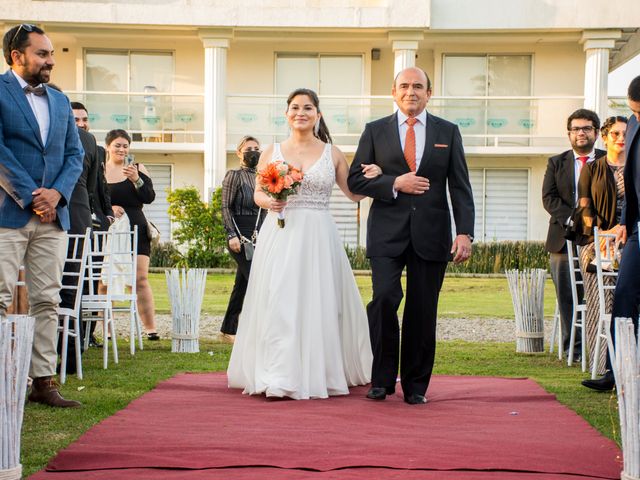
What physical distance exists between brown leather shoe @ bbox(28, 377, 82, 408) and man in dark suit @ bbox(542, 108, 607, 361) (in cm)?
577

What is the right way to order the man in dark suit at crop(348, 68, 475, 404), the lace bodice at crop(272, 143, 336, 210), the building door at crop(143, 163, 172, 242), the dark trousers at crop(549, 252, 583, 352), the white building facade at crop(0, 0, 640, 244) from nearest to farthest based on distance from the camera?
the man in dark suit at crop(348, 68, 475, 404)
the lace bodice at crop(272, 143, 336, 210)
the dark trousers at crop(549, 252, 583, 352)
the white building facade at crop(0, 0, 640, 244)
the building door at crop(143, 163, 172, 242)

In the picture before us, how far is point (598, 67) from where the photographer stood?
33062mm

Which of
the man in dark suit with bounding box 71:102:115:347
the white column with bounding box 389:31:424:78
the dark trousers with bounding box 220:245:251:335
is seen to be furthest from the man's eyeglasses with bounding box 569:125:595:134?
the white column with bounding box 389:31:424:78

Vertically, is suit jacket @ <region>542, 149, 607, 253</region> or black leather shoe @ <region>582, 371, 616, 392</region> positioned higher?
suit jacket @ <region>542, 149, 607, 253</region>

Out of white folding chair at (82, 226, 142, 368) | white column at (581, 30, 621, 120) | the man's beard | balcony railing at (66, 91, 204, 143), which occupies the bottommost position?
white folding chair at (82, 226, 142, 368)

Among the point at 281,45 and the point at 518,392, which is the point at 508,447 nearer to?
the point at 518,392

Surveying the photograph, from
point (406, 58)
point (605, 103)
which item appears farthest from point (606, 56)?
point (406, 58)

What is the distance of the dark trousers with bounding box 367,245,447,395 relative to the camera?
8.39 meters

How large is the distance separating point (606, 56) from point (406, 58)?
6.13m

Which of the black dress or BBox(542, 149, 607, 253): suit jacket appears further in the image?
the black dress

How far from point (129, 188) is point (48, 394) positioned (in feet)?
17.1

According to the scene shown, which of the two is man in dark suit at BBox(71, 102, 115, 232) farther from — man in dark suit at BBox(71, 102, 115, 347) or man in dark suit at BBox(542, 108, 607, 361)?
man in dark suit at BBox(542, 108, 607, 361)

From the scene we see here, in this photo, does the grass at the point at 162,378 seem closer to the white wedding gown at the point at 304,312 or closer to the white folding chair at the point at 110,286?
Answer: the white folding chair at the point at 110,286

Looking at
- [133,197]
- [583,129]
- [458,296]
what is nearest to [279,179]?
[583,129]
